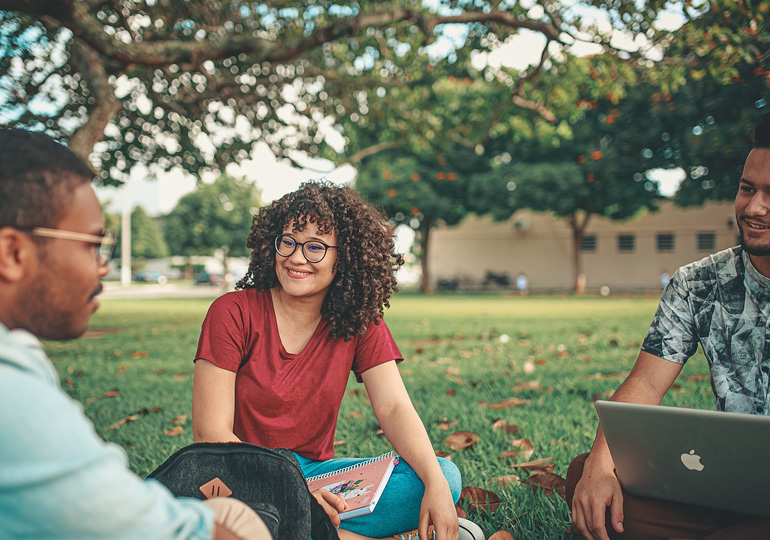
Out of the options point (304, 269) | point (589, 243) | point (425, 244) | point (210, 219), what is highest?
point (210, 219)

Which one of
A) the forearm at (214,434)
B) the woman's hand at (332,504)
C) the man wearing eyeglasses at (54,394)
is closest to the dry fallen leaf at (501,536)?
the woman's hand at (332,504)

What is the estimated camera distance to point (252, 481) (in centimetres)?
174

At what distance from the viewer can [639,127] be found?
22219mm

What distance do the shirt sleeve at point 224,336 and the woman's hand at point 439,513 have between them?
83 cm

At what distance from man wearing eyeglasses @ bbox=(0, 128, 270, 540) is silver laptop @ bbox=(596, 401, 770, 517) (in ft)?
3.88

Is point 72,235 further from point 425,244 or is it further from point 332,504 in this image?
point 425,244

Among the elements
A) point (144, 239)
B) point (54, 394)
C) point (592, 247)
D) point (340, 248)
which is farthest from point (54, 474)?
point (144, 239)

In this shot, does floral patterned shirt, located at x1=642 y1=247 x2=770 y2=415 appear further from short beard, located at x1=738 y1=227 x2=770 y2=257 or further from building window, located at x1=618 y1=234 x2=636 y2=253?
building window, located at x1=618 y1=234 x2=636 y2=253

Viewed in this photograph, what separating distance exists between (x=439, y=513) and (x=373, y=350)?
0.69 m

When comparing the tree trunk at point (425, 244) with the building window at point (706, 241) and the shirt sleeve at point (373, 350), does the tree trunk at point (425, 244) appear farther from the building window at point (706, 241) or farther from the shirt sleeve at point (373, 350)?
the shirt sleeve at point (373, 350)

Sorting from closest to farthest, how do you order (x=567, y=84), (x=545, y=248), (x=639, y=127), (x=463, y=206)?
1. (x=567, y=84)
2. (x=639, y=127)
3. (x=463, y=206)
4. (x=545, y=248)

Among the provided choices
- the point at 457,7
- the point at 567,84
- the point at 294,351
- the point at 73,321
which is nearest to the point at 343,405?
the point at 294,351

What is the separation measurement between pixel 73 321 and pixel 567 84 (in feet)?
31.0

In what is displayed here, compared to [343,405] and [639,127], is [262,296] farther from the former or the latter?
[639,127]
